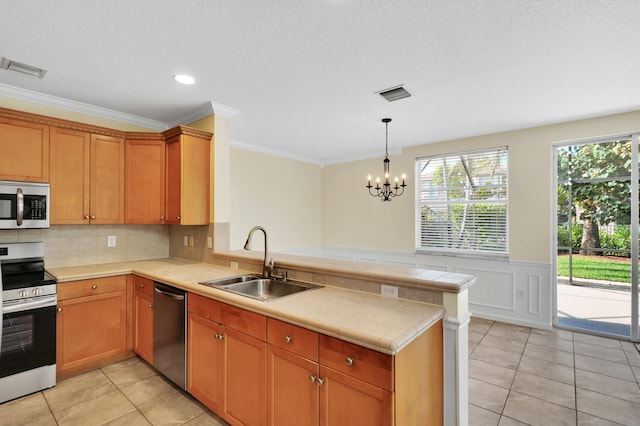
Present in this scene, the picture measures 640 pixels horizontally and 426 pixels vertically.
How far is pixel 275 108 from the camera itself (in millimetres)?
3365

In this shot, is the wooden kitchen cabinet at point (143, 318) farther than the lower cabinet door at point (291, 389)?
Yes

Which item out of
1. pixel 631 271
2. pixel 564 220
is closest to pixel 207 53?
pixel 564 220

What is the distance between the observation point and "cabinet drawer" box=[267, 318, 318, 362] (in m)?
1.56

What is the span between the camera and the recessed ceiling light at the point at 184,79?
258cm

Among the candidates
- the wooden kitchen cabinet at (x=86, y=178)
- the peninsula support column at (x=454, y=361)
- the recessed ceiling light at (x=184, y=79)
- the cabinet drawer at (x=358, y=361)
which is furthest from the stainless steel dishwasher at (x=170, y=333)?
the peninsula support column at (x=454, y=361)

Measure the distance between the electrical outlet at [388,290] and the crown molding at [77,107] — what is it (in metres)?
3.34

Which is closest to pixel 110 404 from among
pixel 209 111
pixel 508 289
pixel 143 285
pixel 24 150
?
pixel 143 285

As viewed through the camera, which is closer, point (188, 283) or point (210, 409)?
point (210, 409)

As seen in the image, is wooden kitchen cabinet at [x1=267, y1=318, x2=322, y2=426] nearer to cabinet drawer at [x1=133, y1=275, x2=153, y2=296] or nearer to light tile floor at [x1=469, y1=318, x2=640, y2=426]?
light tile floor at [x1=469, y1=318, x2=640, y2=426]

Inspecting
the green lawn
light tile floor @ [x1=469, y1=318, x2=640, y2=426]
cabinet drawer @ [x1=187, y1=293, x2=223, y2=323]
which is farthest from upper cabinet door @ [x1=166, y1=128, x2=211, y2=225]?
the green lawn

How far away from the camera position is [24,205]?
263 cm

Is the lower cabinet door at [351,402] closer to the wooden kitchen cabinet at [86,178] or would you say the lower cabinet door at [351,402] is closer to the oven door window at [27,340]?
the oven door window at [27,340]

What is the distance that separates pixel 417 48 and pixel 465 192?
306cm

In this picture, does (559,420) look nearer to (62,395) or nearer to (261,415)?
(261,415)
